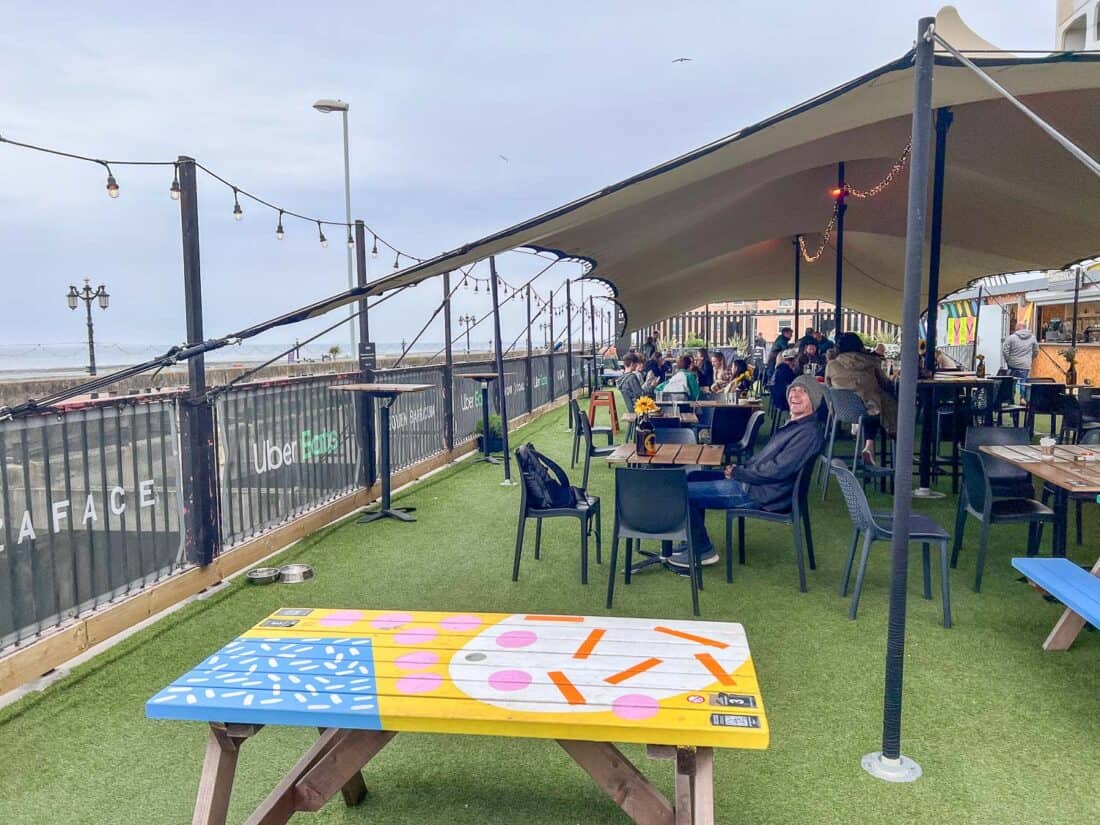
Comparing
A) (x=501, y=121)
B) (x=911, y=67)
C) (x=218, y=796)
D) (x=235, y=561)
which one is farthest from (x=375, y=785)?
(x=501, y=121)

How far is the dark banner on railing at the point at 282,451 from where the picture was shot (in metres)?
5.00

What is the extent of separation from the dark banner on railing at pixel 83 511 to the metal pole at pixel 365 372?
8.08 feet

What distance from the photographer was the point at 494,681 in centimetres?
196

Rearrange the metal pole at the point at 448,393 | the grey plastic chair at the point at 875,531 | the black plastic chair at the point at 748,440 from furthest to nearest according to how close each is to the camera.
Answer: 1. the metal pole at the point at 448,393
2. the black plastic chair at the point at 748,440
3. the grey plastic chair at the point at 875,531

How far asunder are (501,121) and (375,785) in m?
22.4

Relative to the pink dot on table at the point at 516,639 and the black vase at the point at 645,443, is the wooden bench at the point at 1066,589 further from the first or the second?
the black vase at the point at 645,443

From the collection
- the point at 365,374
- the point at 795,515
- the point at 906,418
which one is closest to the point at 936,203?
the point at 795,515

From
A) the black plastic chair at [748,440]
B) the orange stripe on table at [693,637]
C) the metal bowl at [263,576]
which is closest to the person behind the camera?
the orange stripe on table at [693,637]

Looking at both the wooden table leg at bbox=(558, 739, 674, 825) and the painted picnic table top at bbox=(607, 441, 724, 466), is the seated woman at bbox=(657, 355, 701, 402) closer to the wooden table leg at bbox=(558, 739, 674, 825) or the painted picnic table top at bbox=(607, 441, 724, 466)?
the painted picnic table top at bbox=(607, 441, 724, 466)

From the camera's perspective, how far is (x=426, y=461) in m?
8.57

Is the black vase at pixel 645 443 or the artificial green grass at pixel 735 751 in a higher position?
the black vase at pixel 645 443

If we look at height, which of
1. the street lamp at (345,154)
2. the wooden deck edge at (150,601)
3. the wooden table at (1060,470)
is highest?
the street lamp at (345,154)

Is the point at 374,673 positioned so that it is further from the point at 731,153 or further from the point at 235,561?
the point at 235,561

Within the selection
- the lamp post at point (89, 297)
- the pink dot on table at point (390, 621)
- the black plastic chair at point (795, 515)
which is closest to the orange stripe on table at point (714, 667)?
the pink dot on table at point (390, 621)
